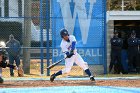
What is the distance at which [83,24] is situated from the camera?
17031 mm

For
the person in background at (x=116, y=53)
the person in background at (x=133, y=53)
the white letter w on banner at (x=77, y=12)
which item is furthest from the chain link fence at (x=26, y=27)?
the person in background at (x=133, y=53)

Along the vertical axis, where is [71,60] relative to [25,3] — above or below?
below

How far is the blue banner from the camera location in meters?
16.9

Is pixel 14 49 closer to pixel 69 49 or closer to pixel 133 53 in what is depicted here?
pixel 69 49

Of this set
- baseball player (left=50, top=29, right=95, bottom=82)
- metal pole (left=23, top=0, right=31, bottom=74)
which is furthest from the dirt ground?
metal pole (left=23, top=0, right=31, bottom=74)

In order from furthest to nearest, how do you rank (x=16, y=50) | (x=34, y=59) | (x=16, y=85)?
(x=34, y=59), (x=16, y=50), (x=16, y=85)

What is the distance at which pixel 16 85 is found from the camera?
1296 cm

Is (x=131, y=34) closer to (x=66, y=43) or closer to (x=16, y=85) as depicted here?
(x=66, y=43)

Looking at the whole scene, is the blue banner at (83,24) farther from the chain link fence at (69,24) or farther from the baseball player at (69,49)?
the baseball player at (69,49)

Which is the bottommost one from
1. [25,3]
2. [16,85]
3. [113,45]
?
[16,85]

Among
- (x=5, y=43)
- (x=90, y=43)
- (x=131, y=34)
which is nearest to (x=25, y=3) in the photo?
(x=5, y=43)

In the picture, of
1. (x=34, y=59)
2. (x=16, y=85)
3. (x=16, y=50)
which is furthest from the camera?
(x=34, y=59)

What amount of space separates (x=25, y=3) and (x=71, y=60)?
4.54 metres

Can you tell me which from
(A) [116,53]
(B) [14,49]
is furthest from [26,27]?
(A) [116,53]
